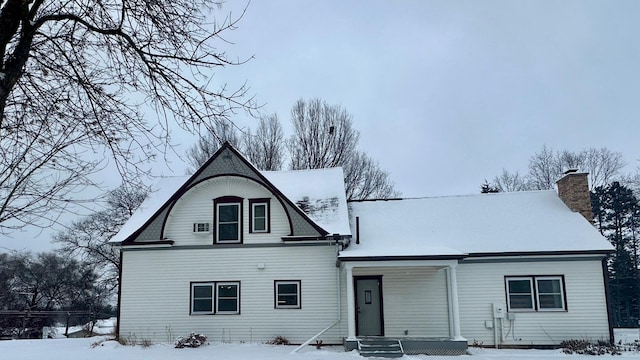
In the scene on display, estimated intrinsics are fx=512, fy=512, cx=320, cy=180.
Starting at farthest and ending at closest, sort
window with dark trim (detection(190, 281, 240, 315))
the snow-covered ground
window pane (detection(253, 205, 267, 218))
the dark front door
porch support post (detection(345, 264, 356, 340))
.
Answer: window pane (detection(253, 205, 267, 218))
window with dark trim (detection(190, 281, 240, 315))
the dark front door
porch support post (detection(345, 264, 356, 340))
the snow-covered ground

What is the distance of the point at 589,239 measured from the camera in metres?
16.7

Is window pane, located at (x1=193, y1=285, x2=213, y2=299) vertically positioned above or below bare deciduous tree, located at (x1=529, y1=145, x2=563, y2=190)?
below

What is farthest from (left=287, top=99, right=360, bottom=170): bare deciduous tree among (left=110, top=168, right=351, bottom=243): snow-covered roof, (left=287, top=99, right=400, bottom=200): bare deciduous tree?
(left=110, top=168, right=351, bottom=243): snow-covered roof

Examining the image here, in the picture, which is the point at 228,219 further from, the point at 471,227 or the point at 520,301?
the point at 520,301

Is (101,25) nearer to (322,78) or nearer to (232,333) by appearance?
(322,78)

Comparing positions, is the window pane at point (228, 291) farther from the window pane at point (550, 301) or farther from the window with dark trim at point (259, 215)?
the window pane at point (550, 301)

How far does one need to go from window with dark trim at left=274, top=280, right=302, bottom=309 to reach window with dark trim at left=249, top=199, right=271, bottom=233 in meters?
1.88

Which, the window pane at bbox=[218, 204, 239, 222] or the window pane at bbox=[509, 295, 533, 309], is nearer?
the window pane at bbox=[509, 295, 533, 309]

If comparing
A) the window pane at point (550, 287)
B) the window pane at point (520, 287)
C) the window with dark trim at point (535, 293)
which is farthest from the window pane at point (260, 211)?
the window pane at point (550, 287)

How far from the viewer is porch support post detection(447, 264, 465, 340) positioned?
15266 millimetres

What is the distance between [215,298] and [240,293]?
34.7 inches

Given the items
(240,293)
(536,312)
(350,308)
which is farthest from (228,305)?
(536,312)

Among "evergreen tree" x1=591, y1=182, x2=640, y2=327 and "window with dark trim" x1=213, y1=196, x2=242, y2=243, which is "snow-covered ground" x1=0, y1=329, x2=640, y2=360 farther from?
"evergreen tree" x1=591, y1=182, x2=640, y2=327

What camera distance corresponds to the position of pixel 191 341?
1594 cm
